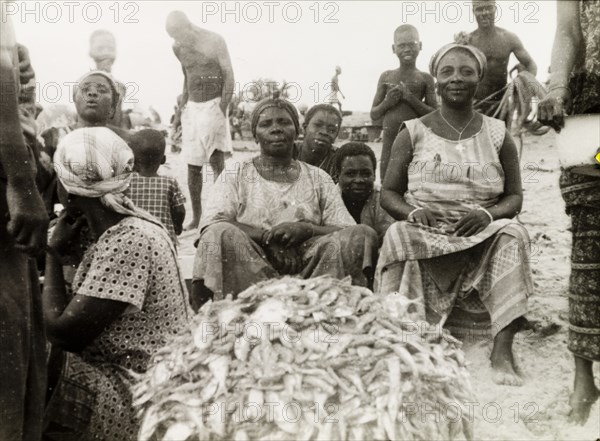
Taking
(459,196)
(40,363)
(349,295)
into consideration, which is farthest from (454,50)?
(40,363)

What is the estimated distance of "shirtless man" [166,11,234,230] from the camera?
6312 millimetres

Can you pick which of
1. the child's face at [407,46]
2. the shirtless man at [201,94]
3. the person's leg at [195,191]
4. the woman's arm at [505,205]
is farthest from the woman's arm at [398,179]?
the person's leg at [195,191]

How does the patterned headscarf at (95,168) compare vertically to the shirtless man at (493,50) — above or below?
below

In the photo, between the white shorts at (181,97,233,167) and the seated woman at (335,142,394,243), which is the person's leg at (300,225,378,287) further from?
the white shorts at (181,97,233,167)

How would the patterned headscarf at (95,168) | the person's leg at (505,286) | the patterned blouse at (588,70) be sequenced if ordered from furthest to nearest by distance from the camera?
1. the person's leg at (505,286)
2. the patterned blouse at (588,70)
3. the patterned headscarf at (95,168)

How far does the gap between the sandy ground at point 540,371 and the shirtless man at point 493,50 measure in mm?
1233

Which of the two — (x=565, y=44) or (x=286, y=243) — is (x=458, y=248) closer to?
(x=286, y=243)

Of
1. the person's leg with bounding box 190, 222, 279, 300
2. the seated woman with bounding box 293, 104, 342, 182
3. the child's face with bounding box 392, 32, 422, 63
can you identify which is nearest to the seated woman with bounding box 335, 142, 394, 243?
the seated woman with bounding box 293, 104, 342, 182

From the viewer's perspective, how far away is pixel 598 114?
2711 millimetres

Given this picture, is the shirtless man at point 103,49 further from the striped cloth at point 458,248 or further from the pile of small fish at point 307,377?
the pile of small fish at point 307,377

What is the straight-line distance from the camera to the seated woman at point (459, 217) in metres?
3.50

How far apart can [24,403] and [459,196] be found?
2418 mm

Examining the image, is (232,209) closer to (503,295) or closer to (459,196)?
(459,196)

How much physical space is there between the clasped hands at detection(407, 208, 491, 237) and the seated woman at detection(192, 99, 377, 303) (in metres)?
0.35
